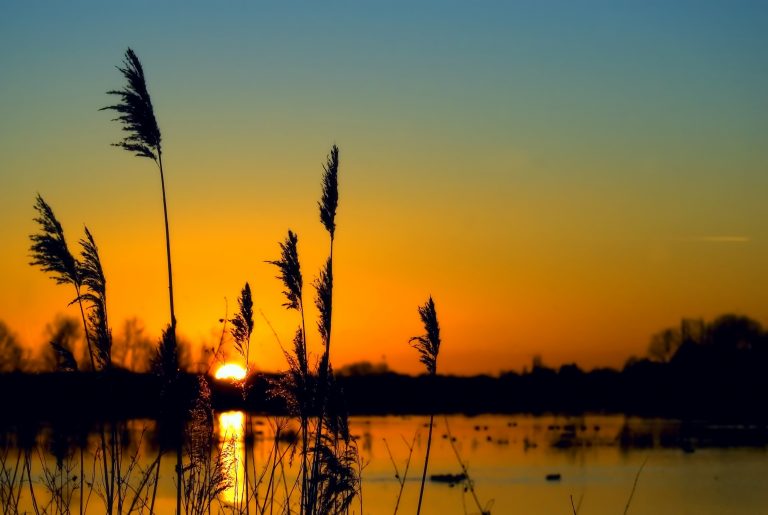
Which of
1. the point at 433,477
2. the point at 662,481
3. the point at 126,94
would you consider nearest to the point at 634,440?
the point at 662,481

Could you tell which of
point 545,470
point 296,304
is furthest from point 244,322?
point 545,470

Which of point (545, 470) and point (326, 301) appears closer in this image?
point (326, 301)

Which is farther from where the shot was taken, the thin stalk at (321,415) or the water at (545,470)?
the water at (545,470)

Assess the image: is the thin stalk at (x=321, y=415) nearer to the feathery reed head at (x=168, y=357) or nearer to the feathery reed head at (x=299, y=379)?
the feathery reed head at (x=299, y=379)

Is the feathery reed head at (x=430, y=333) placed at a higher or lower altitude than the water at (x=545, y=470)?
higher

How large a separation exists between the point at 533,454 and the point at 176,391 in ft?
90.3

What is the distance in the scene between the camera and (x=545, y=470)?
27.6m

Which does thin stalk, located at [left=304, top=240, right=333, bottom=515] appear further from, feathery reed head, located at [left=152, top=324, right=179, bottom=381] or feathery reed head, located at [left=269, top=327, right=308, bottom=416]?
feathery reed head, located at [left=152, top=324, right=179, bottom=381]

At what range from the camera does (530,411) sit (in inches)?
2429

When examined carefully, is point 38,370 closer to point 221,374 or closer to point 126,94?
point 221,374

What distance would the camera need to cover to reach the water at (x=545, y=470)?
19.9 metres

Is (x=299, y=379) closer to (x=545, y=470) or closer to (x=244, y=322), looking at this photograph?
(x=244, y=322)

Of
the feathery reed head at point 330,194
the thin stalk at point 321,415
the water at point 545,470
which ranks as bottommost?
the water at point 545,470

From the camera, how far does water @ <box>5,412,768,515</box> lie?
65.2 feet
